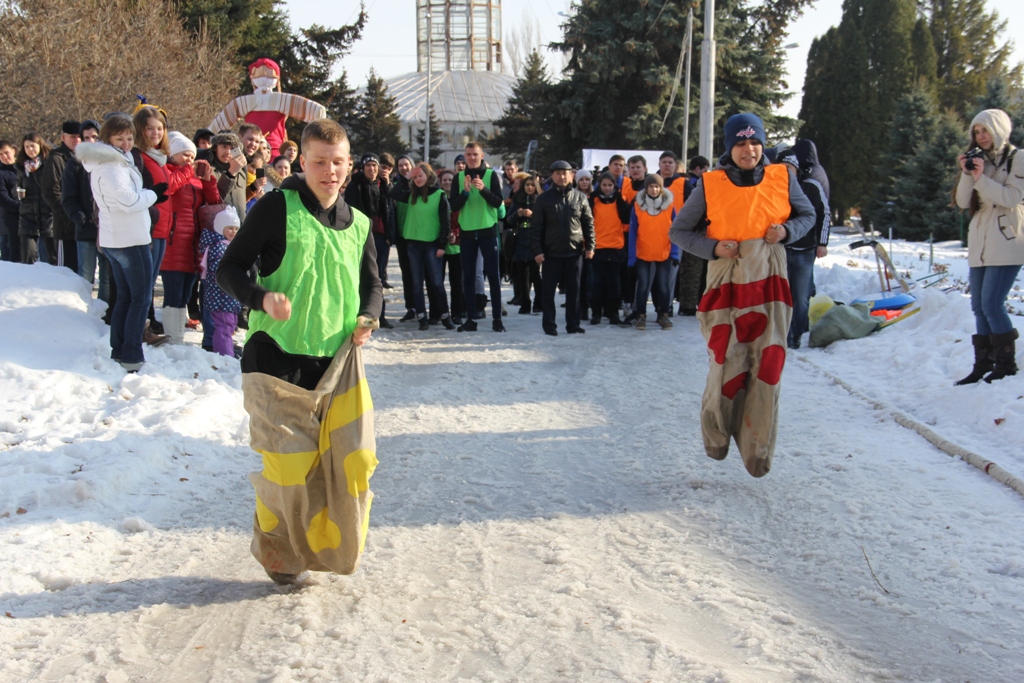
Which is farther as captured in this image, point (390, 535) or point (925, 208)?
point (925, 208)

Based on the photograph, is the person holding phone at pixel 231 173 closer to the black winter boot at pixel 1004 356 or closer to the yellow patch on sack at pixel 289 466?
the yellow patch on sack at pixel 289 466

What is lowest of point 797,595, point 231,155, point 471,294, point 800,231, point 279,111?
point 797,595

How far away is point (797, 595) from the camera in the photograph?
404 centimetres

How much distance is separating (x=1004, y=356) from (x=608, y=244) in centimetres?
586

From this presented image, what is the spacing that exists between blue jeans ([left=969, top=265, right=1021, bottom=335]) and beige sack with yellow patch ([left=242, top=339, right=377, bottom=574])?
575cm

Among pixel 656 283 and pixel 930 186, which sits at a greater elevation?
pixel 930 186

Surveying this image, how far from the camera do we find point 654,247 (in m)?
11.7

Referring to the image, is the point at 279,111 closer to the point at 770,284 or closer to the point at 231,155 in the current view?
the point at 231,155

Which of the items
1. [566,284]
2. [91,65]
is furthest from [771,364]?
[91,65]

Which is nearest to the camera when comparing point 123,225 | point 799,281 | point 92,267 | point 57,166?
point 123,225

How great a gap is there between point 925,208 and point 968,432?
22870 mm

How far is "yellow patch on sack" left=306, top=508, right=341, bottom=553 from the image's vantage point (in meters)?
3.85

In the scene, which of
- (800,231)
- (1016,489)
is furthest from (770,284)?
(1016,489)

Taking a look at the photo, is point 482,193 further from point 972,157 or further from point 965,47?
point 965,47
